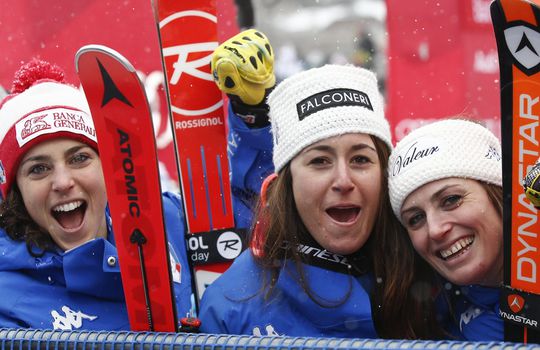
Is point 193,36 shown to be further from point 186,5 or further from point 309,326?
point 309,326

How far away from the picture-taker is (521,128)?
2.48 m

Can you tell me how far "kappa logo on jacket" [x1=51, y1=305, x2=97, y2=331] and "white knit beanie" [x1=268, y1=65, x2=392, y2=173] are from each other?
898 millimetres

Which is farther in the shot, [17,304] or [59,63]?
[59,63]

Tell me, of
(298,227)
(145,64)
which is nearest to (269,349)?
(298,227)

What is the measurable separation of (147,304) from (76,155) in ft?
3.29

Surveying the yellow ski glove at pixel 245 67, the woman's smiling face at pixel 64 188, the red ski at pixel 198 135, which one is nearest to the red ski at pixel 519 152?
the yellow ski glove at pixel 245 67

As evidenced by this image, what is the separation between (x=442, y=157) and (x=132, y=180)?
102cm

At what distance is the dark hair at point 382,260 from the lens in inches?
118

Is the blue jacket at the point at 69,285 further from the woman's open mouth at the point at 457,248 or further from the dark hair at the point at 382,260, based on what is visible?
the woman's open mouth at the point at 457,248

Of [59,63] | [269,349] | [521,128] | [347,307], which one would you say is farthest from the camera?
[59,63]

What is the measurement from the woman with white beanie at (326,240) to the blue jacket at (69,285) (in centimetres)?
43

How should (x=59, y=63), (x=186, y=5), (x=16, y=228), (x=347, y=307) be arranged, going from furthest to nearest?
(x=59, y=63) → (x=186, y=5) → (x=16, y=228) → (x=347, y=307)

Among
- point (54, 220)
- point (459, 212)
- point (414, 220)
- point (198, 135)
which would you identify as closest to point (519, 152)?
point (459, 212)

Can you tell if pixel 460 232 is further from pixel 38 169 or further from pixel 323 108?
pixel 38 169
